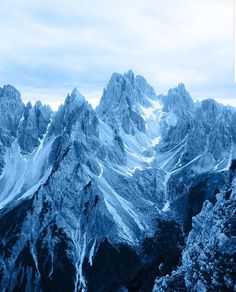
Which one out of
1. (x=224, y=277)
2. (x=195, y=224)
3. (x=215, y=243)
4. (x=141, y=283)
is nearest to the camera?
(x=224, y=277)

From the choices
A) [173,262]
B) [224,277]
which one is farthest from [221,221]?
[173,262]

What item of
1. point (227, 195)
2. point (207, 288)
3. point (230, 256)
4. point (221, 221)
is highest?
point (227, 195)

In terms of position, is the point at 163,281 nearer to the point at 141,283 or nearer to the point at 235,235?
the point at 235,235

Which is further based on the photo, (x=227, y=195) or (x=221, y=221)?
(x=227, y=195)

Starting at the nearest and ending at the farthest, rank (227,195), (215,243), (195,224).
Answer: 1. (215,243)
2. (227,195)
3. (195,224)

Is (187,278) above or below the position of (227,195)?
below

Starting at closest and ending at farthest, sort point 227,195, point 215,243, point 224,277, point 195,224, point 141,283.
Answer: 1. point 224,277
2. point 215,243
3. point 227,195
4. point 195,224
5. point 141,283

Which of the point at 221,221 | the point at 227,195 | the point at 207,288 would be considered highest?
the point at 227,195

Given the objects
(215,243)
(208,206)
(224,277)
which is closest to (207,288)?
(224,277)

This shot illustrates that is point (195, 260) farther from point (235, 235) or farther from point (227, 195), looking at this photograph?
point (227, 195)
